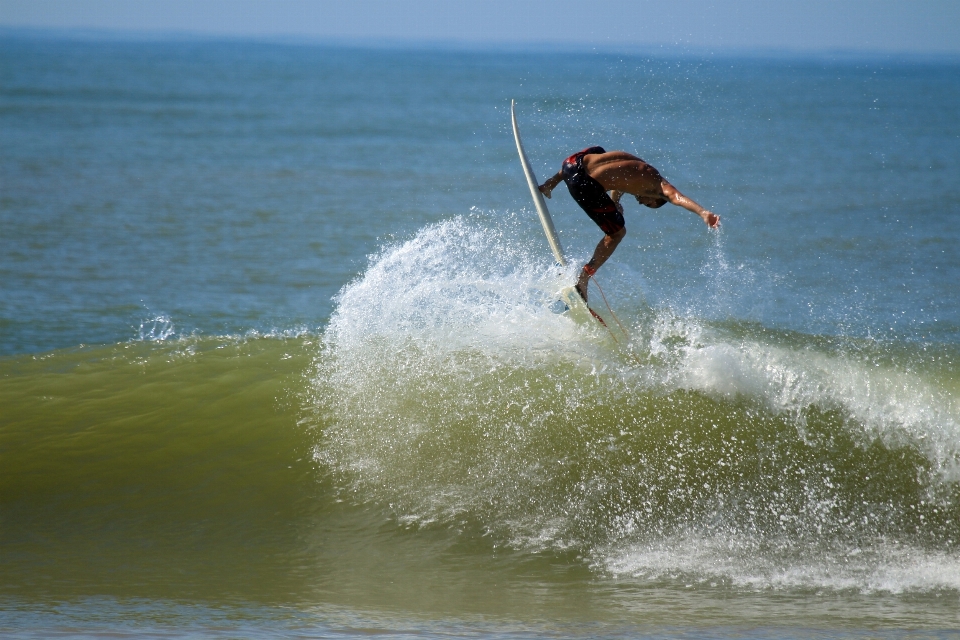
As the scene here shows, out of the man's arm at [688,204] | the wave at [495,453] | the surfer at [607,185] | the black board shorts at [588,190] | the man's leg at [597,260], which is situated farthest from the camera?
the man's leg at [597,260]

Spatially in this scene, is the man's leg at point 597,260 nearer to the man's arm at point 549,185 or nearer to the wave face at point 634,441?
the wave face at point 634,441

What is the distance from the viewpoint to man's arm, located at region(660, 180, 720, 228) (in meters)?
5.85

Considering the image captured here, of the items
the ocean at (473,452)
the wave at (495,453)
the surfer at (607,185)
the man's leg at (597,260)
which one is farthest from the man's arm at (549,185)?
the ocean at (473,452)

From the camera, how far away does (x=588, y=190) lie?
7164 mm

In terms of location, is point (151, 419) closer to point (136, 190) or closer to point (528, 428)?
point (528, 428)

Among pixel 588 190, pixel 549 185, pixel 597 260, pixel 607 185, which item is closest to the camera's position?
pixel 607 185

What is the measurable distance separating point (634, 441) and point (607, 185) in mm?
1954

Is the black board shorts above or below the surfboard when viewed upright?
above

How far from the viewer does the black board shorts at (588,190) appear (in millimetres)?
7121

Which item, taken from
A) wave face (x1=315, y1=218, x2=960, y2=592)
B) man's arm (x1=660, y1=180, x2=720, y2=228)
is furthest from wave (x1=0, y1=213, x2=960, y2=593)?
man's arm (x1=660, y1=180, x2=720, y2=228)

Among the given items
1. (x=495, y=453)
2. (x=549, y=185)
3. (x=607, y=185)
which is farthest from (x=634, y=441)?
(x=549, y=185)

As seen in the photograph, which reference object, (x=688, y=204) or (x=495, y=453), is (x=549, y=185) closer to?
(x=688, y=204)

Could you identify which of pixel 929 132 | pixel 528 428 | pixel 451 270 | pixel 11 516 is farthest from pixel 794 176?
pixel 11 516

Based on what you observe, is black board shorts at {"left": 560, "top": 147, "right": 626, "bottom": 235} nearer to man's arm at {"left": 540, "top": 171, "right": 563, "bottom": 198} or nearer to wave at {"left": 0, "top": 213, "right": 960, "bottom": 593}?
man's arm at {"left": 540, "top": 171, "right": 563, "bottom": 198}
